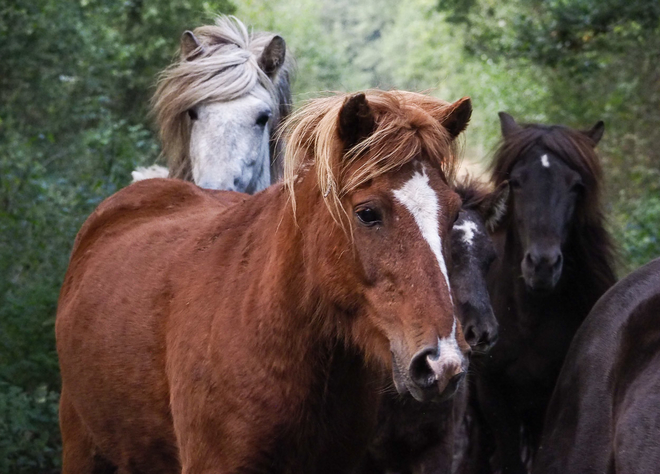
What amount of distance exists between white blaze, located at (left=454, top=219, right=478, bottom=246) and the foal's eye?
1.48 m

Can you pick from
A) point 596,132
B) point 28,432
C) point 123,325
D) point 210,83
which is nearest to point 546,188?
point 596,132

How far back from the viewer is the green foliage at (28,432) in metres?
5.36

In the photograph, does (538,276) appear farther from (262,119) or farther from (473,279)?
(262,119)

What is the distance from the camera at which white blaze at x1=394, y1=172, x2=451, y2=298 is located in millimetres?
2656

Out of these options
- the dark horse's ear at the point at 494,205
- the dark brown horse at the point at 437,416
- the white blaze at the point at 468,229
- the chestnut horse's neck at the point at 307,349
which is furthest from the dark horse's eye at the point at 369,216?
the dark horse's ear at the point at 494,205

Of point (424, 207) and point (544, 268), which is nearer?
point (424, 207)

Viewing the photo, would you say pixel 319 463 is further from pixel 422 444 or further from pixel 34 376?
pixel 34 376

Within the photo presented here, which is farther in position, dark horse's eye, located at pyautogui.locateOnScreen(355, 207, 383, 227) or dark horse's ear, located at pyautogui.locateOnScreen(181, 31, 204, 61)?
dark horse's ear, located at pyautogui.locateOnScreen(181, 31, 204, 61)

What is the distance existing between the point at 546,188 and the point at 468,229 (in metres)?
1.16

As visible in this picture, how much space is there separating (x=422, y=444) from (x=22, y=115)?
7.89m

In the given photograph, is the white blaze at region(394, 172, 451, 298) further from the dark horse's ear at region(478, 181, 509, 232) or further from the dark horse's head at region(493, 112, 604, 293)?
the dark horse's head at region(493, 112, 604, 293)

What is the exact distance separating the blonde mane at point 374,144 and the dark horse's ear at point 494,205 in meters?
2.07

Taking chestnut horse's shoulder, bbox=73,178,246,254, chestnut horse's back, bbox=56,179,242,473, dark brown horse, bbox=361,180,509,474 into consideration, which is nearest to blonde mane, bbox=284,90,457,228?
chestnut horse's back, bbox=56,179,242,473

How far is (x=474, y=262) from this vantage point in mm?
4668
